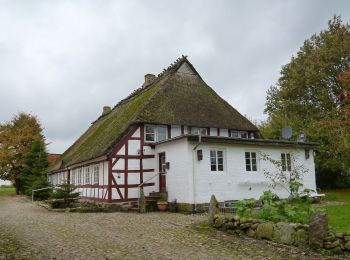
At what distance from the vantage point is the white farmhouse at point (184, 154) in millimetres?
16969

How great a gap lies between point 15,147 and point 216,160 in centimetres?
2711

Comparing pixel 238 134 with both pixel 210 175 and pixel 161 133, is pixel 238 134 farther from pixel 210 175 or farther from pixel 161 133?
pixel 210 175

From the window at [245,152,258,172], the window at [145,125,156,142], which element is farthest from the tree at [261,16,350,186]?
the window at [145,125,156,142]

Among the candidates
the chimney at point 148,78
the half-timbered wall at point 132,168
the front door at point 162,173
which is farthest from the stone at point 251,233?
the chimney at point 148,78

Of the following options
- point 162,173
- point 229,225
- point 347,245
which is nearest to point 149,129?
point 162,173

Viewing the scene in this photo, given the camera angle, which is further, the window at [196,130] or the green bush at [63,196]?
the window at [196,130]

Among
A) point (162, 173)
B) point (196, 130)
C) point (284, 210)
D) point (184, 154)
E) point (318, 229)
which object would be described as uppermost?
point (196, 130)

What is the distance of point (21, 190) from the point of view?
128 ft

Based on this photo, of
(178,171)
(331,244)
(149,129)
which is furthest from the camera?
→ (149,129)

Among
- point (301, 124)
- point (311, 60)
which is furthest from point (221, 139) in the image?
point (311, 60)

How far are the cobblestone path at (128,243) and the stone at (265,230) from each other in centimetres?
25

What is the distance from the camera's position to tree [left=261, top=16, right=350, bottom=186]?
31.0 meters

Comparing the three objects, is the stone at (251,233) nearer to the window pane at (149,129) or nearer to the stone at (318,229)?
the stone at (318,229)

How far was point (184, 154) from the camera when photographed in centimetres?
1689
